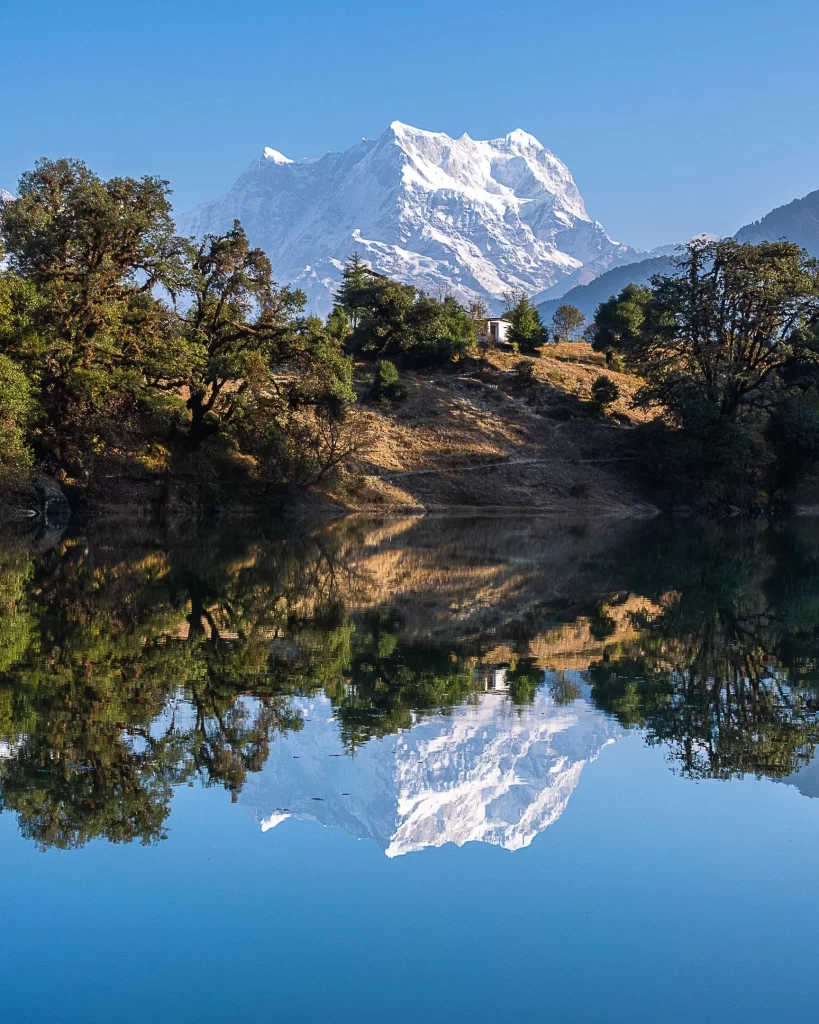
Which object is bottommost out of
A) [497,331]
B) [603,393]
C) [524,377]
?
[603,393]

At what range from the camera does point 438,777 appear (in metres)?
9.84

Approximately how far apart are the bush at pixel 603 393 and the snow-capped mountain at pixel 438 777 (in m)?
58.2

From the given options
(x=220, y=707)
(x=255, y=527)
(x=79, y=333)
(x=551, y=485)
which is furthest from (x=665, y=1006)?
(x=551, y=485)

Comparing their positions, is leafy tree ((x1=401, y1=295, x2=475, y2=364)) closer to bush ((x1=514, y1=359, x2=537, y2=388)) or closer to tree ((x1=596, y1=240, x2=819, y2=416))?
bush ((x1=514, y1=359, x2=537, y2=388))

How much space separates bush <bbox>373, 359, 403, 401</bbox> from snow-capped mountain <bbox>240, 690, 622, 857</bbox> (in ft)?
179

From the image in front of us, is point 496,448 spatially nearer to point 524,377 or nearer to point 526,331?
point 524,377

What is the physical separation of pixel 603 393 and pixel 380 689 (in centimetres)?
5767

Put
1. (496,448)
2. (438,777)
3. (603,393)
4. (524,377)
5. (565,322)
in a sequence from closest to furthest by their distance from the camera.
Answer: (438,777), (496,448), (603,393), (524,377), (565,322)

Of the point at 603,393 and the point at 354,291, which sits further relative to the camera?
the point at 354,291

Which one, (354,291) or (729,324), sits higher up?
(354,291)

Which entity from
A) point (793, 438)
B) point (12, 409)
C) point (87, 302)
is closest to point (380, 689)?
point (12, 409)

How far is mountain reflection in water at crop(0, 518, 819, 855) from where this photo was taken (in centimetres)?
923

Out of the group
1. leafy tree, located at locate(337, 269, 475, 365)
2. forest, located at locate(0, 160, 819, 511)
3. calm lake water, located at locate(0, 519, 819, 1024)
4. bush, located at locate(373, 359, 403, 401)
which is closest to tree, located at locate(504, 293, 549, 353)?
leafy tree, located at locate(337, 269, 475, 365)

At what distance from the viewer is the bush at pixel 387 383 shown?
6606 cm
